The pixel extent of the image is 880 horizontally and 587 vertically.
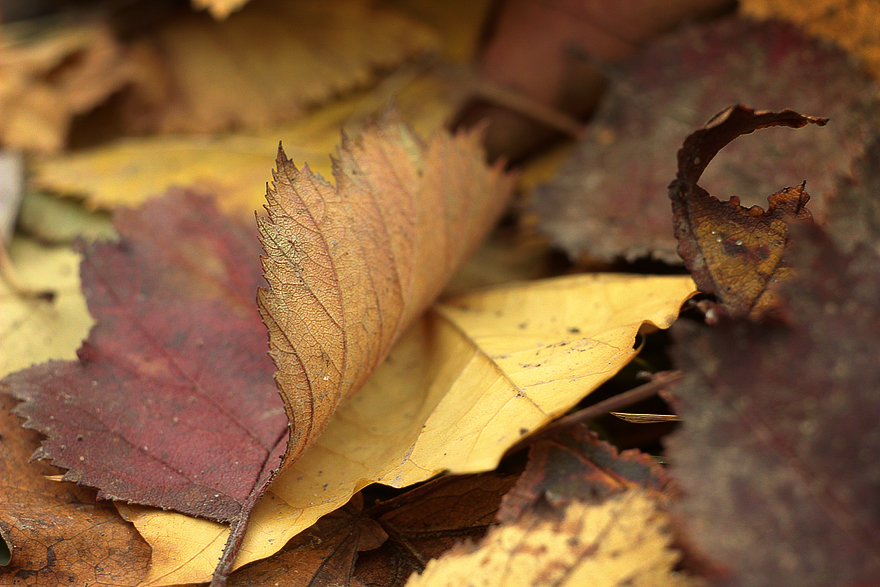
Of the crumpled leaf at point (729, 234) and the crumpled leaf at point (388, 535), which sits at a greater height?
the crumpled leaf at point (729, 234)

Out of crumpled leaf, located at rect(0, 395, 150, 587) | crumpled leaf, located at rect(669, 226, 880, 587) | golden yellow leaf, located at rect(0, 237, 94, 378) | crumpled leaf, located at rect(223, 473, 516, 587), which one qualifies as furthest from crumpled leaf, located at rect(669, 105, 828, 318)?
golden yellow leaf, located at rect(0, 237, 94, 378)

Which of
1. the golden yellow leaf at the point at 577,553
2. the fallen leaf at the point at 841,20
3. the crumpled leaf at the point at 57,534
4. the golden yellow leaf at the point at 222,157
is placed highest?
the fallen leaf at the point at 841,20

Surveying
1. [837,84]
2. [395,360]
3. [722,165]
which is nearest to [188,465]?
[395,360]

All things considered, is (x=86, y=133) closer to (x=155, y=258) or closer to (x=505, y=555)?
(x=155, y=258)

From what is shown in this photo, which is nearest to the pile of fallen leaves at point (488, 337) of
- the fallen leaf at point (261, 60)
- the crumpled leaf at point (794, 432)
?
the crumpled leaf at point (794, 432)

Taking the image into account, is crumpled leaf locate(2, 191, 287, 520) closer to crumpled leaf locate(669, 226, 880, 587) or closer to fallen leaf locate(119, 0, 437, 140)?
crumpled leaf locate(669, 226, 880, 587)

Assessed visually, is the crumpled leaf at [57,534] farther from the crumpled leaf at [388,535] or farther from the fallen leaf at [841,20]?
the fallen leaf at [841,20]
